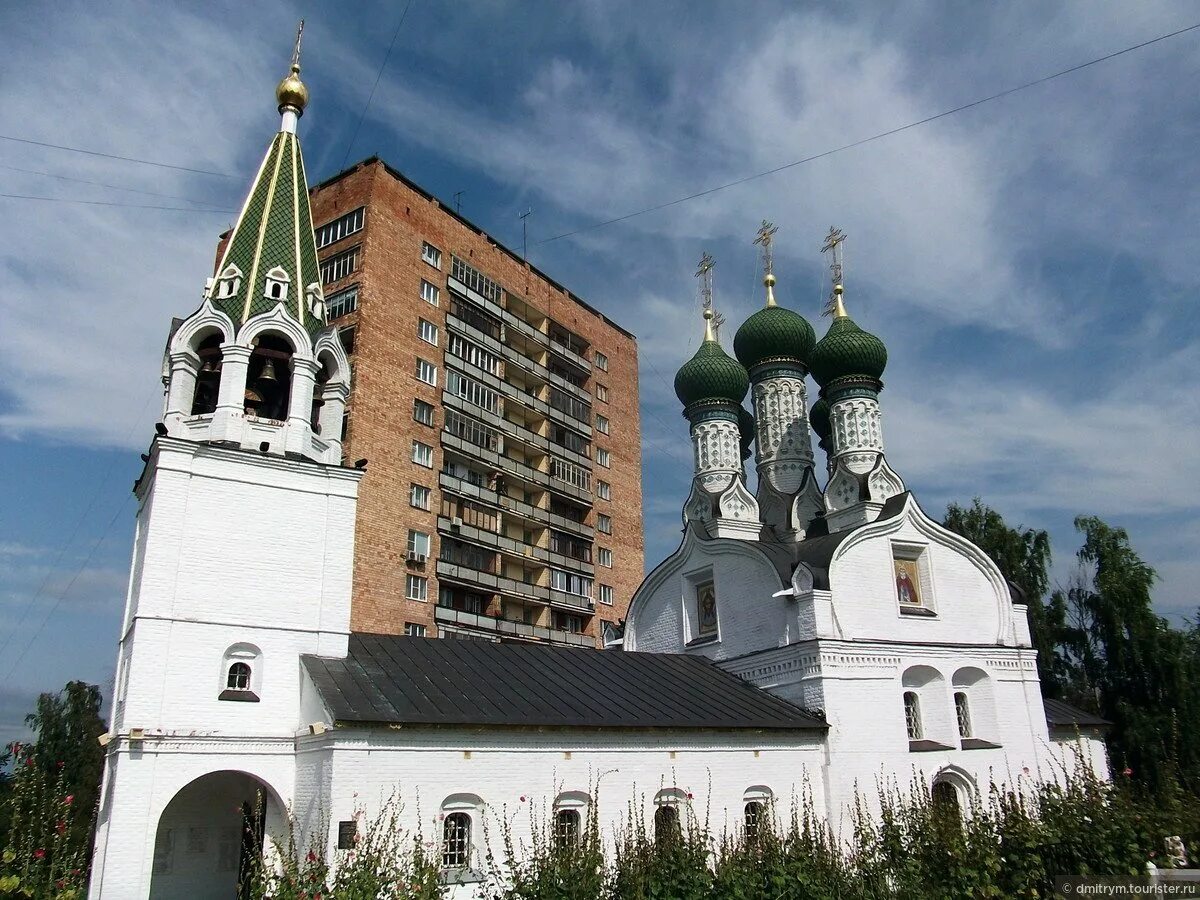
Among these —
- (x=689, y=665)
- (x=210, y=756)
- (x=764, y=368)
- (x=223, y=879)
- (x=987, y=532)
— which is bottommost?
(x=223, y=879)

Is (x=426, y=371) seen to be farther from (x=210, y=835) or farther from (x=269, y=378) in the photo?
(x=210, y=835)

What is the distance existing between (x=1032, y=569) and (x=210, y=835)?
23.9 metres

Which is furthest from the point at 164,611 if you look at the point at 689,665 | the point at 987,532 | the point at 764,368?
the point at 987,532

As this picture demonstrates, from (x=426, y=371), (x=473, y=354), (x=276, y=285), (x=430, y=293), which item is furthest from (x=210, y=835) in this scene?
(x=473, y=354)

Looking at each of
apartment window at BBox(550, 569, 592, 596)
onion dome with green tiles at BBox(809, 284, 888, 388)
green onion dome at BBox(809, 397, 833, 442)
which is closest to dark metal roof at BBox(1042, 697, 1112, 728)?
onion dome with green tiles at BBox(809, 284, 888, 388)

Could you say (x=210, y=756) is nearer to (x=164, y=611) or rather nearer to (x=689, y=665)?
(x=164, y=611)

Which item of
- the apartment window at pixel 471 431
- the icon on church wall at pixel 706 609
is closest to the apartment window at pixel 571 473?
the apartment window at pixel 471 431

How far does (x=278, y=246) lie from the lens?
1551cm

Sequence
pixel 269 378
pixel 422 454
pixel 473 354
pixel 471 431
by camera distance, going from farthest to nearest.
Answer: pixel 473 354
pixel 471 431
pixel 422 454
pixel 269 378

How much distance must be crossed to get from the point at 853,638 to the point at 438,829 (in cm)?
851

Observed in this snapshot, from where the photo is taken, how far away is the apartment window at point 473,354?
30378mm

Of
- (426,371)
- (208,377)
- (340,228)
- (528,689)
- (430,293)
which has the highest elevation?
(340,228)

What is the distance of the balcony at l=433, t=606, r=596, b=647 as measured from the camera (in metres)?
27.7

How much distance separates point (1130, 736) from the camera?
23359mm
